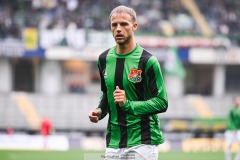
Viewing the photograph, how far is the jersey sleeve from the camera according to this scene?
5969 millimetres

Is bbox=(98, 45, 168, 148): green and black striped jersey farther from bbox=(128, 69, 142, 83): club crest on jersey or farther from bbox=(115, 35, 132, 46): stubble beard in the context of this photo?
bbox=(115, 35, 132, 46): stubble beard

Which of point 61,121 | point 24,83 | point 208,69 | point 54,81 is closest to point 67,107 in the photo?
point 61,121

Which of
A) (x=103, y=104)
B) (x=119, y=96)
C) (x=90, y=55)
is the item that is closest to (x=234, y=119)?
(x=103, y=104)

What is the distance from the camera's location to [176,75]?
34.7 m

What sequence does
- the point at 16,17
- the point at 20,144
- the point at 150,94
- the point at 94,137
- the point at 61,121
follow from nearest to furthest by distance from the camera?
the point at 150,94 < the point at 20,144 < the point at 94,137 < the point at 61,121 < the point at 16,17

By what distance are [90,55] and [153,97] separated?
1060 inches

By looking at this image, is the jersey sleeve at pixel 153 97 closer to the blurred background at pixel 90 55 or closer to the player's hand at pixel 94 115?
the player's hand at pixel 94 115

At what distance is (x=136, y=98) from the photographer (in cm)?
608

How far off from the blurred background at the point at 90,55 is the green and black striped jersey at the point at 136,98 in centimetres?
2249

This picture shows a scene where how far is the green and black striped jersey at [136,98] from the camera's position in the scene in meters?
6.01

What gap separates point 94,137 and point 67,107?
393cm

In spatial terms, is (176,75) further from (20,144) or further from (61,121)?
(20,144)

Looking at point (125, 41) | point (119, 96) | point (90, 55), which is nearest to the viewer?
point (119, 96)

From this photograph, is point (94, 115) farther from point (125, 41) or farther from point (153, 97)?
point (125, 41)
